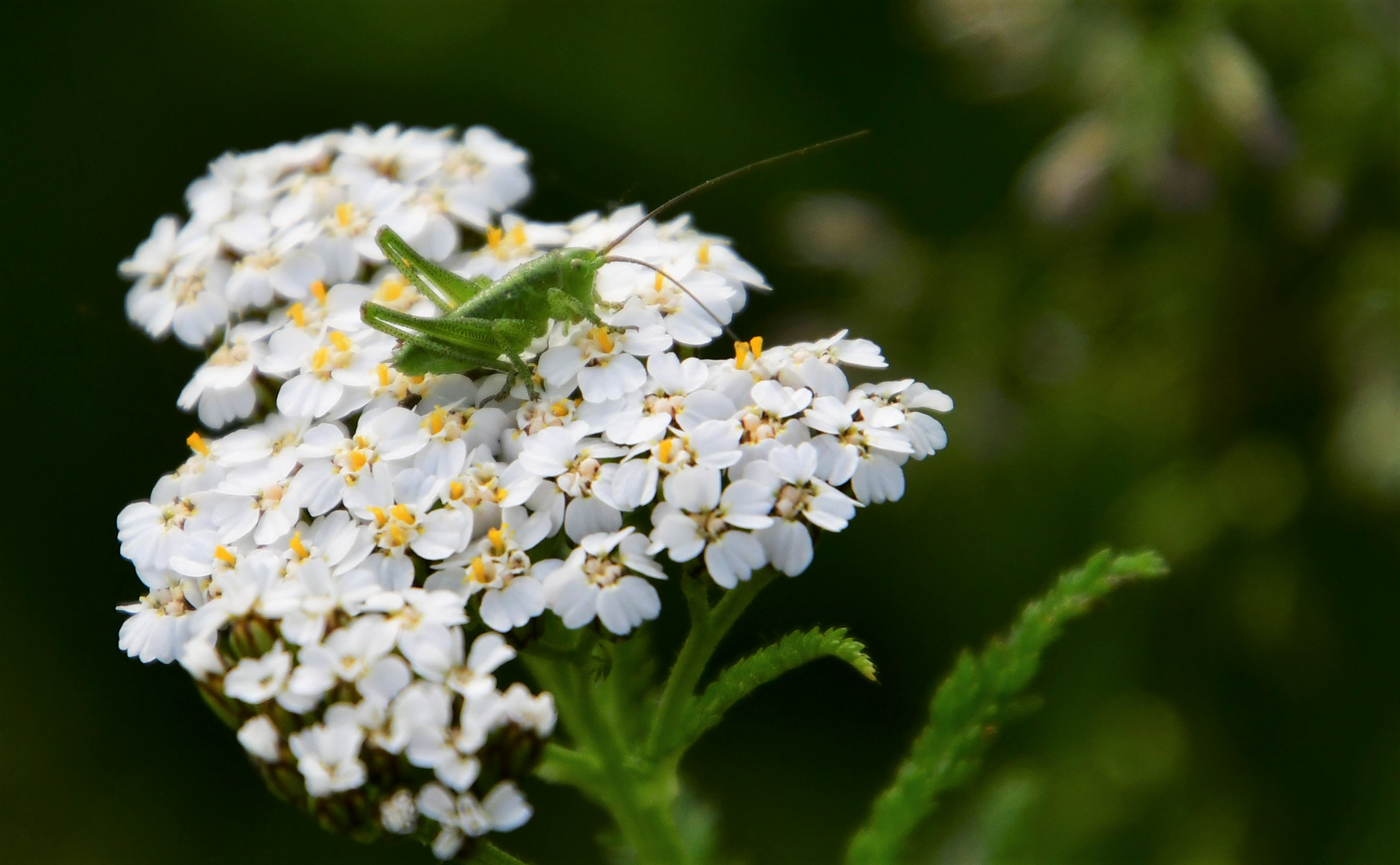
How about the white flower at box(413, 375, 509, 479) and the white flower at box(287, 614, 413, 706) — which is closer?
the white flower at box(287, 614, 413, 706)

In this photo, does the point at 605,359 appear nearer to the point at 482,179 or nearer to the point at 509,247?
the point at 509,247

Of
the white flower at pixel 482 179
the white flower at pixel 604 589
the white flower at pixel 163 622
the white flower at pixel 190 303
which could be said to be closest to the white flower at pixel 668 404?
the white flower at pixel 604 589

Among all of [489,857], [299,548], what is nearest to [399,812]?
[489,857]

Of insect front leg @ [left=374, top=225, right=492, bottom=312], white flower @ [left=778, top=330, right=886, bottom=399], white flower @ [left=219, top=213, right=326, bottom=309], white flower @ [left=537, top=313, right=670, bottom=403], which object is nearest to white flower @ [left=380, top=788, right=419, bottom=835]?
white flower @ [left=537, top=313, right=670, bottom=403]

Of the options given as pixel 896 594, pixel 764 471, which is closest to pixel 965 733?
pixel 764 471

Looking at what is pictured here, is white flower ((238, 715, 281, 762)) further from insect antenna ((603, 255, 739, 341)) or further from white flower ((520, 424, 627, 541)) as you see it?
insect antenna ((603, 255, 739, 341))

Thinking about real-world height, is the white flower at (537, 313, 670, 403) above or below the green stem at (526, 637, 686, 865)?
above

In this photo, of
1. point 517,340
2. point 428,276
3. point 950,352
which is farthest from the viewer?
point 950,352
